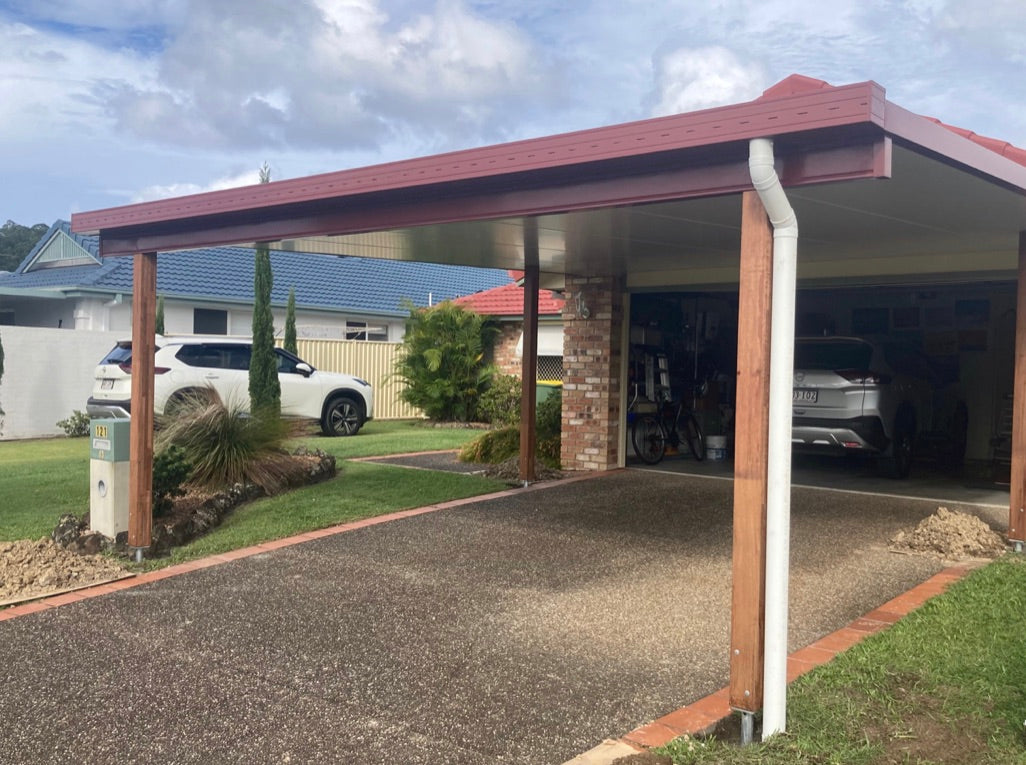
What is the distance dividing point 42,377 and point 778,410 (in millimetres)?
15617

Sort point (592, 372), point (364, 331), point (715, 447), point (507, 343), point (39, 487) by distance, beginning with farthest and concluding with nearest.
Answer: point (364, 331) < point (507, 343) < point (715, 447) < point (592, 372) < point (39, 487)

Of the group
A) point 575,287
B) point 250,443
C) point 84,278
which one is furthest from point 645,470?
point 84,278

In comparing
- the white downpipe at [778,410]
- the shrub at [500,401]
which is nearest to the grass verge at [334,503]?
the white downpipe at [778,410]

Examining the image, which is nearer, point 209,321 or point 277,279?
point 209,321

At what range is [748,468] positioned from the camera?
4199 millimetres

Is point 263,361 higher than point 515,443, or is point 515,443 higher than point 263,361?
point 263,361

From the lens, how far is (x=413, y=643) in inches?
209

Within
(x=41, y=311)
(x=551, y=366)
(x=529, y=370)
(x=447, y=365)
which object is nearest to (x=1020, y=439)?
(x=529, y=370)

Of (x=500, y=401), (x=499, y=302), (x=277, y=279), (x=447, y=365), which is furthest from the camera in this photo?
(x=277, y=279)

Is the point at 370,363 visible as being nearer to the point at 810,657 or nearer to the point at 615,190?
the point at 615,190

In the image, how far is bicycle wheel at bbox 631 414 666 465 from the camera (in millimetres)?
12352

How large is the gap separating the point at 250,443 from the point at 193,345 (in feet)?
20.9

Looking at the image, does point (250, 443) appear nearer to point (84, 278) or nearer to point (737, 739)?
point (737, 739)

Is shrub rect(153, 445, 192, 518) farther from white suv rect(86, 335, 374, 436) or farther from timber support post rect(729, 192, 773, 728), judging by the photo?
white suv rect(86, 335, 374, 436)
